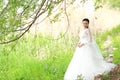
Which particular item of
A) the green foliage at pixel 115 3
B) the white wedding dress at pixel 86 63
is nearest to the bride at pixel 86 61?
the white wedding dress at pixel 86 63

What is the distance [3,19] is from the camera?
8.94 m

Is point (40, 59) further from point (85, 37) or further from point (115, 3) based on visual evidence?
point (115, 3)

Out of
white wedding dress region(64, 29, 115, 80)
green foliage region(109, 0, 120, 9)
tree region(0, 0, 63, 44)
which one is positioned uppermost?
green foliage region(109, 0, 120, 9)

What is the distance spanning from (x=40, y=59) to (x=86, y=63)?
6.39ft

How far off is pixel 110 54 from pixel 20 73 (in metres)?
2.94

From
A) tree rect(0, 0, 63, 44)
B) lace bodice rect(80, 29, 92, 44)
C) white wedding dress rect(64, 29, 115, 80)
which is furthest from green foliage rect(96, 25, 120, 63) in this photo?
tree rect(0, 0, 63, 44)

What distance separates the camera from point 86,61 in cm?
1175

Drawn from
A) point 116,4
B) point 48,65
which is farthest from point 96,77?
point 116,4

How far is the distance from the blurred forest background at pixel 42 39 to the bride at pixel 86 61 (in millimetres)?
481

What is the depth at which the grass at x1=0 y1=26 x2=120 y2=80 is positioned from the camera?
471 inches

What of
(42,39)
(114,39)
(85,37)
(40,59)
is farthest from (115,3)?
(85,37)

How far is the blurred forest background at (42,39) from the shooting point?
362 inches

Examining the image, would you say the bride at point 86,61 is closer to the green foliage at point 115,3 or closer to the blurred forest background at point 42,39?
the blurred forest background at point 42,39

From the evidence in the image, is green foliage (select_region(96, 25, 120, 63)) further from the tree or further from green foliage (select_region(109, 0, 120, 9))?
the tree
